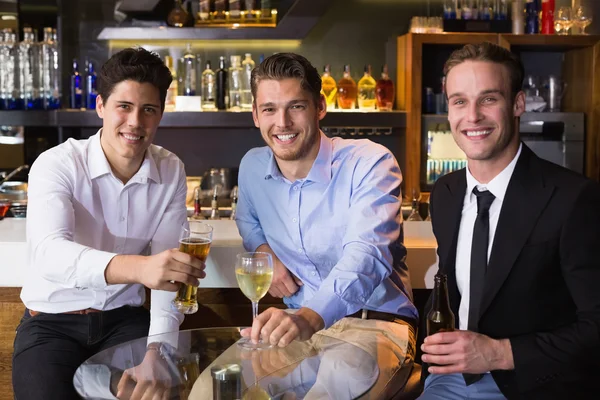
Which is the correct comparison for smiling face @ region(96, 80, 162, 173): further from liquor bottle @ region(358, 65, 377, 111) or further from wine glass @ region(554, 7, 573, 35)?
wine glass @ region(554, 7, 573, 35)

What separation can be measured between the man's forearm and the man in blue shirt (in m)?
0.52

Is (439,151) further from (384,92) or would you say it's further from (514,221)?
(514,221)

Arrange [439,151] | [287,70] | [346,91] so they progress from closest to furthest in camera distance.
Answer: [287,70] → [346,91] → [439,151]

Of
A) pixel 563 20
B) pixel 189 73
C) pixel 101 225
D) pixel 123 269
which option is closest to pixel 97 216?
pixel 101 225

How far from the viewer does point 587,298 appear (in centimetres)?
175

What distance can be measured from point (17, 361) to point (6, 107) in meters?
3.06

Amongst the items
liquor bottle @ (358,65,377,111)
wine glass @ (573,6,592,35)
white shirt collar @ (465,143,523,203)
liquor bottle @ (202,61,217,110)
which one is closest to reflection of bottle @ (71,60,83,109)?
liquor bottle @ (202,61,217,110)

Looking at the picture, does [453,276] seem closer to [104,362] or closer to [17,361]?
[104,362]

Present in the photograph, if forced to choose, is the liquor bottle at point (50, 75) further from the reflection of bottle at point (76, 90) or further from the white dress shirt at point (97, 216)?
the white dress shirt at point (97, 216)

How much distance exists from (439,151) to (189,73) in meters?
1.71

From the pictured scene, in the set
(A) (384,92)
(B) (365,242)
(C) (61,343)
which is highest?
(A) (384,92)

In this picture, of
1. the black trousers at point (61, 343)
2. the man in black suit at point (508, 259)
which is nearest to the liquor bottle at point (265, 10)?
the black trousers at point (61, 343)

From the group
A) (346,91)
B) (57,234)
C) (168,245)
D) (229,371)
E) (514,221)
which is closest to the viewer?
(229,371)

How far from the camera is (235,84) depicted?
194 inches
